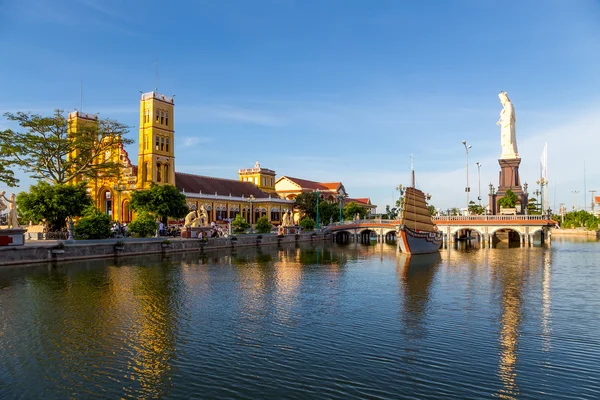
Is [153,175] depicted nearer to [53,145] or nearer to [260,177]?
[53,145]

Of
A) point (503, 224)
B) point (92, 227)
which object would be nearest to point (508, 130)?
point (503, 224)

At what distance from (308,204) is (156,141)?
120 ft

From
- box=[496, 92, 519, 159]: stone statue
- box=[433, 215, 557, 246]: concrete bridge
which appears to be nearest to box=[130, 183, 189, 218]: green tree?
box=[433, 215, 557, 246]: concrete bridge

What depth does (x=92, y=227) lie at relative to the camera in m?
44.5

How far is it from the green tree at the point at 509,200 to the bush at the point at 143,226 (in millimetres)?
52852

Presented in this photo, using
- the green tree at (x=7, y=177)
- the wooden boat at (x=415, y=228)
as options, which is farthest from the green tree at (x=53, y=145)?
the wooden boat at (x=415, y=228)

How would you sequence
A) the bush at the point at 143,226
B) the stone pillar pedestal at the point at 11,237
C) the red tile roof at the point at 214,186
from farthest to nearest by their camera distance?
the red tile roof at the point at 214,186 → the bush at the point at 143,226 → the stone pillar pedestal at the point at 11,237

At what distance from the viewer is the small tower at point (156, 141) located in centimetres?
6938

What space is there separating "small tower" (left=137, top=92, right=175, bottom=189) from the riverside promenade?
19.0 meters

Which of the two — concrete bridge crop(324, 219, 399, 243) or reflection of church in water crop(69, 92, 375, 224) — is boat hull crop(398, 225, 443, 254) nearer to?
concrete bridge crop(324, 219, 399, 243)

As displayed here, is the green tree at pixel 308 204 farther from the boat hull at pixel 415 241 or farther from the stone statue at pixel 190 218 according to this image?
the boat hull at pixel 415 241

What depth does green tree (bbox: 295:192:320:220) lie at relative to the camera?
96.4 meters

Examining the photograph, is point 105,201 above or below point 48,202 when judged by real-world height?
above

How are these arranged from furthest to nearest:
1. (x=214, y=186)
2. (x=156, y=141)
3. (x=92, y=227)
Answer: (x=214, y=186) < (x=156, y=141) < (x=92, y=227)
